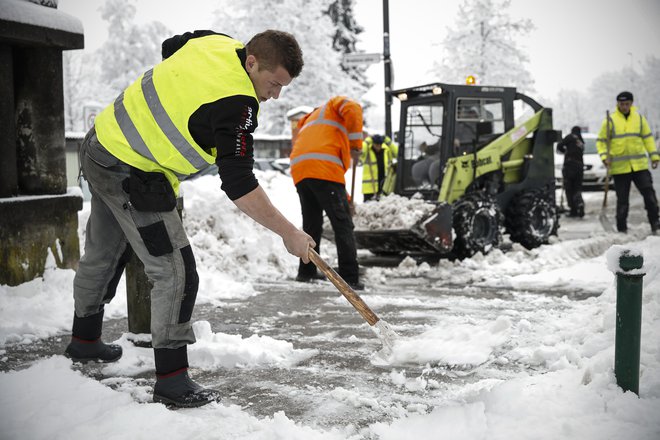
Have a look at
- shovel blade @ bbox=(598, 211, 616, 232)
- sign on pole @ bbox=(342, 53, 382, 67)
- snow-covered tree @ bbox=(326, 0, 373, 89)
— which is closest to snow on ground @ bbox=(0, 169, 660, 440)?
shovel blade @ bbox=(598, 211, 616, 232)

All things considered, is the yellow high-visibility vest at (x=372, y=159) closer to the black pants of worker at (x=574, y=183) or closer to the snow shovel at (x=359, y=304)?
the black pants of worker at (x=574, y=183)

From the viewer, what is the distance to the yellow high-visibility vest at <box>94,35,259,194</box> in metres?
2.72

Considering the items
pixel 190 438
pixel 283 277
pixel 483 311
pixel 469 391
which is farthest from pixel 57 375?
pixel 283 277

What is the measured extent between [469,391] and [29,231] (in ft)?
11.7

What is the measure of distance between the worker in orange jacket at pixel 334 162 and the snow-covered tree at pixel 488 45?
80.9ft

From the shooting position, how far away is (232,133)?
2645 millimetres

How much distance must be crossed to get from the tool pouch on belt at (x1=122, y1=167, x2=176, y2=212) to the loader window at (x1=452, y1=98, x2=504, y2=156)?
19.3 feet

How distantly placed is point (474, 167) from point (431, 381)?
17.3 ft

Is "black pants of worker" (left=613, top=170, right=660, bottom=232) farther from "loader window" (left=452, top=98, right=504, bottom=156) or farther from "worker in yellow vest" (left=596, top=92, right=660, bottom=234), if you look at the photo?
"loader window" (left=452, top=98, right=504, bottom=156)

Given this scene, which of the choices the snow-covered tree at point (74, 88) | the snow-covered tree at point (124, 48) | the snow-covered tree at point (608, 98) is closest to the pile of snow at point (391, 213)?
the snow-covered tree at point (124, 48)

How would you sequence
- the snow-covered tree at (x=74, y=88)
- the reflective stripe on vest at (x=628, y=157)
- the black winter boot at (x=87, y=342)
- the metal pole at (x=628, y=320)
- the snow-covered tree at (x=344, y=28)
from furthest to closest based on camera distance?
the snow-covered tree at (x=74, y=88) < the snow-covered tree at (x=344, y=28) < the reflective stripe on vest at (x=628, y=157) < the black winter boot at (x=87, y=342) < the metal pole at (x=628, y=320)

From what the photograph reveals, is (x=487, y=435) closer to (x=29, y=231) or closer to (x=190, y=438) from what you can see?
(x=190, y=438)

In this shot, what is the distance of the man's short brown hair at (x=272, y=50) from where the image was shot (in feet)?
9.09

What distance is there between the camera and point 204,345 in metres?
3.63
